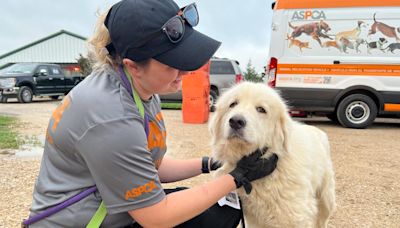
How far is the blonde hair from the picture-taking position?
5.11ft

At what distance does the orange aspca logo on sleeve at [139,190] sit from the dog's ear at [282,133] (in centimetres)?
92

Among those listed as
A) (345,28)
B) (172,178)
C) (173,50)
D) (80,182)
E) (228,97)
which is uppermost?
(345,28)

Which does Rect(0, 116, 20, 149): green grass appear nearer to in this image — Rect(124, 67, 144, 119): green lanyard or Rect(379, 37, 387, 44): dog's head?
Rect(124, 67, 144, 119): green lanyard

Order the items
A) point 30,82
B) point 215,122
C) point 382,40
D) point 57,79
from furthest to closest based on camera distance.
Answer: point 57,79 < point 30,82 < point 382,40 < point 215,122

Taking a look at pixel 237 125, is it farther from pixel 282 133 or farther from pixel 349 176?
pixel 349 176

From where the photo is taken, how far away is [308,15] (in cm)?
740

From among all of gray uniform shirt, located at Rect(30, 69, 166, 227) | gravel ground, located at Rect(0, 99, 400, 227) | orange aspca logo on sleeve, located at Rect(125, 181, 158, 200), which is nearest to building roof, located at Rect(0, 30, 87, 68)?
gravel ground, located at Rect(0, 99, 400, 227)

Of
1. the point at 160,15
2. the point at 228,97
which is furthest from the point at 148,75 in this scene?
the point at 228,97

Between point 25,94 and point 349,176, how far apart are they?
14504mm

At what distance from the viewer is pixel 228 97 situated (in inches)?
87.6

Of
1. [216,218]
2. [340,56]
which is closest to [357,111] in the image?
[340,56]

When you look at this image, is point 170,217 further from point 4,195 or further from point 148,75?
point 4,195

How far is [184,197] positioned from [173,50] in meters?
0.67

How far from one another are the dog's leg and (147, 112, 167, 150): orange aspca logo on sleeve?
4.61ft
